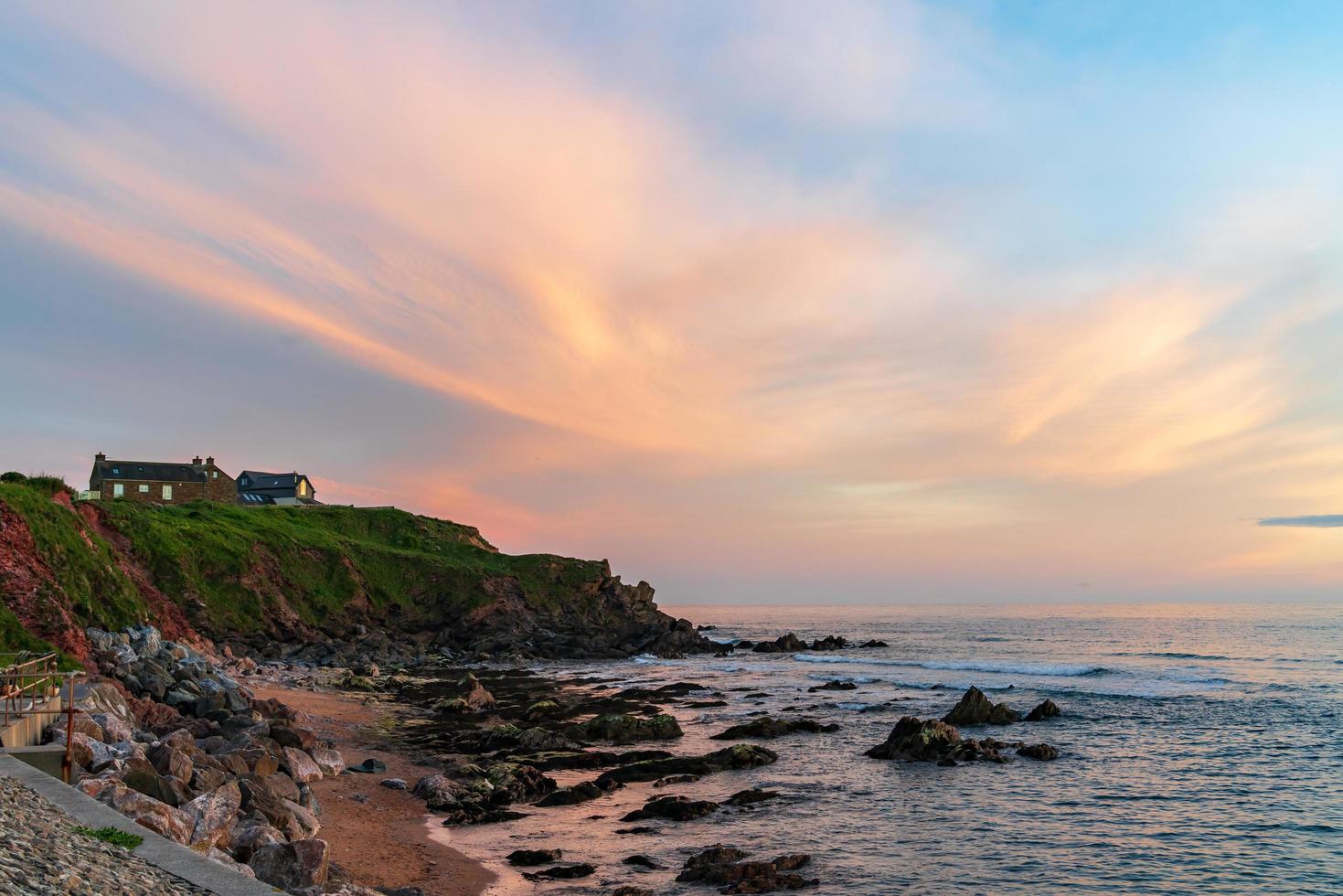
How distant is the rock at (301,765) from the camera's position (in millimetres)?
23406

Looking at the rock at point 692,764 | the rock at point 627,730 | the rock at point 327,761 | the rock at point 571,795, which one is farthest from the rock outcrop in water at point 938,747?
the rock at point 327,761

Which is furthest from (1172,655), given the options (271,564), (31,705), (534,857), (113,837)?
(113,837)

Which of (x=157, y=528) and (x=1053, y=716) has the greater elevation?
(x=157, y=528)

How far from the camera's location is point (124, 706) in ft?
77.4

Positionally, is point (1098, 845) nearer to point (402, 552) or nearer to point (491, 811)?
point (491, 811)

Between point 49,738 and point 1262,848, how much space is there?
26480 millimetres

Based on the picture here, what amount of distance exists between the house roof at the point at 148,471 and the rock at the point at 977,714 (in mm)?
91947

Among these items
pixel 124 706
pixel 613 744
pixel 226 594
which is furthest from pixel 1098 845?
pixel 226 594

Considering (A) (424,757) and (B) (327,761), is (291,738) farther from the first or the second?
(A) (424,757)

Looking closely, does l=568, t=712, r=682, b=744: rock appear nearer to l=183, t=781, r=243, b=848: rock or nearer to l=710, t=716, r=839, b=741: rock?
l=710, t=716, r=839, b=741: rock

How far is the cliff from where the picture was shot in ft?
121

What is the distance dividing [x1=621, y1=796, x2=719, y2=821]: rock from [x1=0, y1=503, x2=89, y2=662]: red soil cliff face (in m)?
20.3

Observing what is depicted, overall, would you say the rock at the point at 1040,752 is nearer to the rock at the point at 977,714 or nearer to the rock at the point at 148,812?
the rock at the point at 977,714

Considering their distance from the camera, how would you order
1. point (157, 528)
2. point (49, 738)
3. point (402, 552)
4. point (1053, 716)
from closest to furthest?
point (49, 738) → point (1053, 716) → point (157, 528) → point (402, 552)
